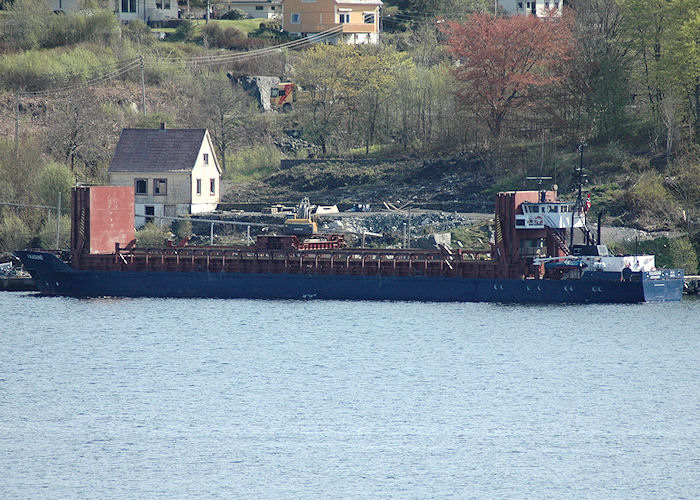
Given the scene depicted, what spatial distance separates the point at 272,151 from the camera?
278 feet

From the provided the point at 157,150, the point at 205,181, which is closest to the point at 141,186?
the point at 157,150

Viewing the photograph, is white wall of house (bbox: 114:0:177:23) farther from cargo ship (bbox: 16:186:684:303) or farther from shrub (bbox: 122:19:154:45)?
cargo ship (bbox: 16:186:684:303)

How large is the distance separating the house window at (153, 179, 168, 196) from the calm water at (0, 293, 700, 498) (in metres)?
19.1

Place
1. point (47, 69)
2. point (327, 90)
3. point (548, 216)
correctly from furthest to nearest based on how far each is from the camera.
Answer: point (47, 69), point (327, 90), point (548, 216)

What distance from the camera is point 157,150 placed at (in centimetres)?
7438

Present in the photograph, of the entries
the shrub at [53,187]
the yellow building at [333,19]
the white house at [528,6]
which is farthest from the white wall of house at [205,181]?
the white house at [528,6]

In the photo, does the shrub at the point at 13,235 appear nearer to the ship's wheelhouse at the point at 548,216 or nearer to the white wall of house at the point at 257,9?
the ship's wheelhouse at the point at 548,216

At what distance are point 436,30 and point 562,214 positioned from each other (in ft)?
200

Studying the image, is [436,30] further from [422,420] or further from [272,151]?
[422,420]

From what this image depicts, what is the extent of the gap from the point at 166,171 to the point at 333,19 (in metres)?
40.2

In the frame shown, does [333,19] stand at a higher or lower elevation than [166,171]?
higher

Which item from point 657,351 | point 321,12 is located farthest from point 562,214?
point 321,12

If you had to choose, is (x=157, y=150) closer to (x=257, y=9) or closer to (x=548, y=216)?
(x=548, y=216)

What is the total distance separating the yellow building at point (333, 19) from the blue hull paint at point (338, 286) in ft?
178
